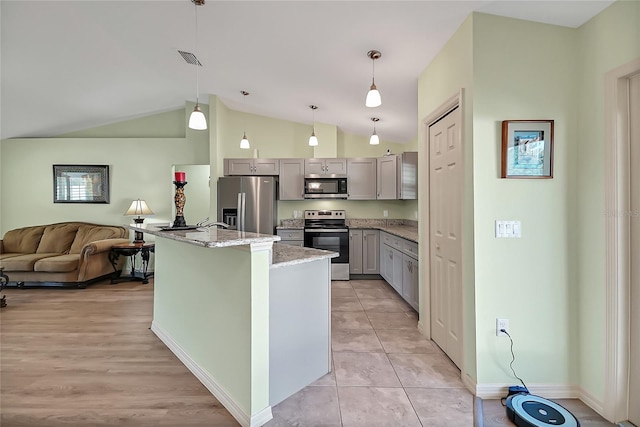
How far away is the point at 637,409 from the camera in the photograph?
Answer: 5.48 feet

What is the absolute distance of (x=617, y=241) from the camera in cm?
170

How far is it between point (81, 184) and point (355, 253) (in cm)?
513

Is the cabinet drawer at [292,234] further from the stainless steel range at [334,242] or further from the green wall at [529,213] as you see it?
the green wall at [529,213]

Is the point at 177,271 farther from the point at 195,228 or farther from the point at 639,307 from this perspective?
the point at 639,307

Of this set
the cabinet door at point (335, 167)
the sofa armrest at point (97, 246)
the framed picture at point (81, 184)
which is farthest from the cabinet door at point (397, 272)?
the framed picture at point (81, 184)

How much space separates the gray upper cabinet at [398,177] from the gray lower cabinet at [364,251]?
0.70 meters

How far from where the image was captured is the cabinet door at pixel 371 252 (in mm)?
5066

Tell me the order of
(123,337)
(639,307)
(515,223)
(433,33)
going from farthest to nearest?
(123,337) → (433,33) → (515,223) → (639,307)

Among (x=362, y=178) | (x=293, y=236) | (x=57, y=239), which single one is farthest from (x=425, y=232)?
(x=57, y=239)

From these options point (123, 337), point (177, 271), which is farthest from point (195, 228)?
point (123, 337)

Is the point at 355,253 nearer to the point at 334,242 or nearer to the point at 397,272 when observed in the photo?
the point at 334,242

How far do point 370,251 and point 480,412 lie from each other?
3.43 meters

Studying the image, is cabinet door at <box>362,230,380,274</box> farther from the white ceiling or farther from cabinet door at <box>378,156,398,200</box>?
the white ceiling

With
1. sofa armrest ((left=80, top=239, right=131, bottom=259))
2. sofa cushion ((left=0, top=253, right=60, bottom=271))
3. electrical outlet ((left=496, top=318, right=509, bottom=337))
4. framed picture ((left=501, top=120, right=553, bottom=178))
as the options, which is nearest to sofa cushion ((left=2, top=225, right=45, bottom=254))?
sofa cushion ((left=0, top=253, right=60, bottom=271))
